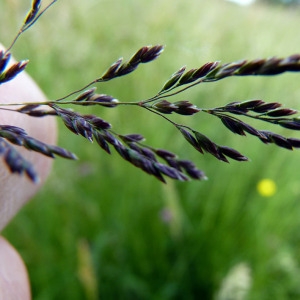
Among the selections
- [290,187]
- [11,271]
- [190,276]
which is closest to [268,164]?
[290,187]

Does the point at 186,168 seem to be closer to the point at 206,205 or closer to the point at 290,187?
the point at 206,205

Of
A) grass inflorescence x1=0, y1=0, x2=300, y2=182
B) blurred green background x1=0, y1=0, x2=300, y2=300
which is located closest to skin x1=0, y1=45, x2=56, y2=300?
grass inflorescence x1=0, y1=0, x2=300, y2=182

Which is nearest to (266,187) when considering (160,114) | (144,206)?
(144,206)

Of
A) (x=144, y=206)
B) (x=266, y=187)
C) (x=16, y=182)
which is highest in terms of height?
(x=16, y=182)

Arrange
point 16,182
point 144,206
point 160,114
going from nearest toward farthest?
point 160,114, point 16,182, point 144,206

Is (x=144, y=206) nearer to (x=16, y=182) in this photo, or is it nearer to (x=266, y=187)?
(x=266, y=187)

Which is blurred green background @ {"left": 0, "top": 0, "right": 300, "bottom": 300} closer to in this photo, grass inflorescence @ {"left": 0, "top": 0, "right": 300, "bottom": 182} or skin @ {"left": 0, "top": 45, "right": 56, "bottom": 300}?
skin @ {"left": 0, "top": 45, "right": 56, "bottom": 300}

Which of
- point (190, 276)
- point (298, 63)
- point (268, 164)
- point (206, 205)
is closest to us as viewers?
point (298, 63)
